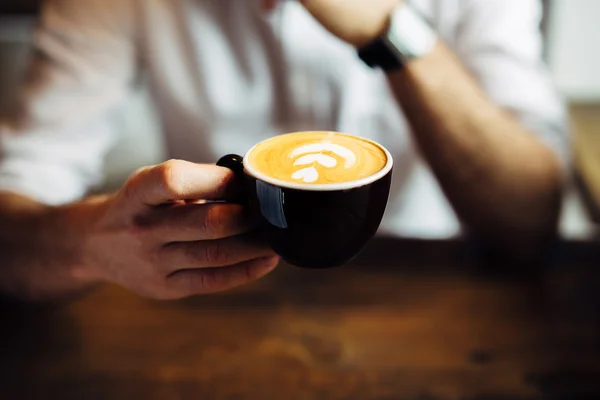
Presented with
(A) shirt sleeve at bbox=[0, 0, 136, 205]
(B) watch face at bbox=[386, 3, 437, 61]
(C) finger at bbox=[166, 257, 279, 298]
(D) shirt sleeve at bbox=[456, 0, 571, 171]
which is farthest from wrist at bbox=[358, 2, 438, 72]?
(A) shirt sleeve at bbox=[0, 0, 136, 205]

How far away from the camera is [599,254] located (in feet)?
2.80

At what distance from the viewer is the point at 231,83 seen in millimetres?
1219

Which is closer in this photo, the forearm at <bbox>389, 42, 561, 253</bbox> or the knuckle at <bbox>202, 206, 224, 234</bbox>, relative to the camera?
the knuckle at <bbox>202, 206, 224, 234</bbox>

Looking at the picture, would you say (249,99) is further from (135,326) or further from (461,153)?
(135,326)

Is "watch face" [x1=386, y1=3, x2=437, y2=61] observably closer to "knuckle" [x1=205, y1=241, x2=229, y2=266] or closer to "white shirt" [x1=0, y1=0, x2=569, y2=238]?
"white shirt" [x1=0, y1=0, x2=569, y2=238]

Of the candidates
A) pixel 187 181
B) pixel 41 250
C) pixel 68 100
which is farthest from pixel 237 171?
pixel 68 100

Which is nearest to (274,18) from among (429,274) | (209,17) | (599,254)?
(209,17)

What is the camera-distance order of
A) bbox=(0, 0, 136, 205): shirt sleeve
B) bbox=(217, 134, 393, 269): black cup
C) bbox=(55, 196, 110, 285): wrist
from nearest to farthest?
bbox=(217, 134, 393, 269): black cup < bbox=(55, 196, 110, 285): wrist < bbox=(0, 0, 136, 205): shirt sleeve

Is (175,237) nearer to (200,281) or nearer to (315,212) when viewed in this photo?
(200,281)

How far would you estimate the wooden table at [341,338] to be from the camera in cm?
65

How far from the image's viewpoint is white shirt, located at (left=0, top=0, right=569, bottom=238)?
1.06m

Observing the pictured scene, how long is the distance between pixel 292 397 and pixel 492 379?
9.2 inches

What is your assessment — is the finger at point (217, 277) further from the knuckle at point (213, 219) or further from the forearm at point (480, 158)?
the forearm at point (480, 158)

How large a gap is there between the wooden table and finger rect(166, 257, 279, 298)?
0.34ft
